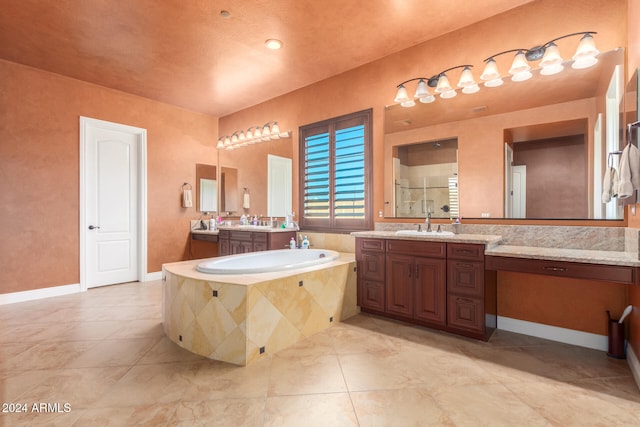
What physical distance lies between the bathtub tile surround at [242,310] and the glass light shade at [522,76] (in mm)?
2352

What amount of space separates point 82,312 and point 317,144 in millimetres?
3328

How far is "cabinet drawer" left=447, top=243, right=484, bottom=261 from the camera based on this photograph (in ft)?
8.22

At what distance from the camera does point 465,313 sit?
259 cm

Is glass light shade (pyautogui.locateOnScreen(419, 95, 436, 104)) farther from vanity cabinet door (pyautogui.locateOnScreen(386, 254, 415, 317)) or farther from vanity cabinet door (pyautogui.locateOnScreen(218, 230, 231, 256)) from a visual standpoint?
vanity cabinet door (pyautogui.locateOnScreen(218, 230, 231, 256))

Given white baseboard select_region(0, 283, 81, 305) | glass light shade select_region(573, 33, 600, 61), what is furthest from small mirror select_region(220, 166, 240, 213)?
glass light shade select_region(573, 33, 600, 61)

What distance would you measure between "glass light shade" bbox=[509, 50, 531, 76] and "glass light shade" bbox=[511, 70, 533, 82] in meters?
0.02

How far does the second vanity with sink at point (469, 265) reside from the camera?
2.10 meters

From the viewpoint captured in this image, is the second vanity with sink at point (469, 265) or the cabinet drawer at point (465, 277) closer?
the second vanity with sink at point (469, 265)

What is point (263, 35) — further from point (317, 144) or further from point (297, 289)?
point (297, 289)

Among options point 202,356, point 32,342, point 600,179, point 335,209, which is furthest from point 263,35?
point 32,342

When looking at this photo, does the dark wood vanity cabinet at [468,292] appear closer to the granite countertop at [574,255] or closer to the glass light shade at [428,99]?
the granite countertop at [574,255]

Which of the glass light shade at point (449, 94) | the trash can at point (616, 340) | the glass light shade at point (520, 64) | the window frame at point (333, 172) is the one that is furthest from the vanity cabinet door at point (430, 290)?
the glass light shade at point (520, 64)

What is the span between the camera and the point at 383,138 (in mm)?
3590

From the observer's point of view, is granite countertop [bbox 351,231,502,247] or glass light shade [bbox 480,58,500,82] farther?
glass light shade [bbox 480,58,500,82]
